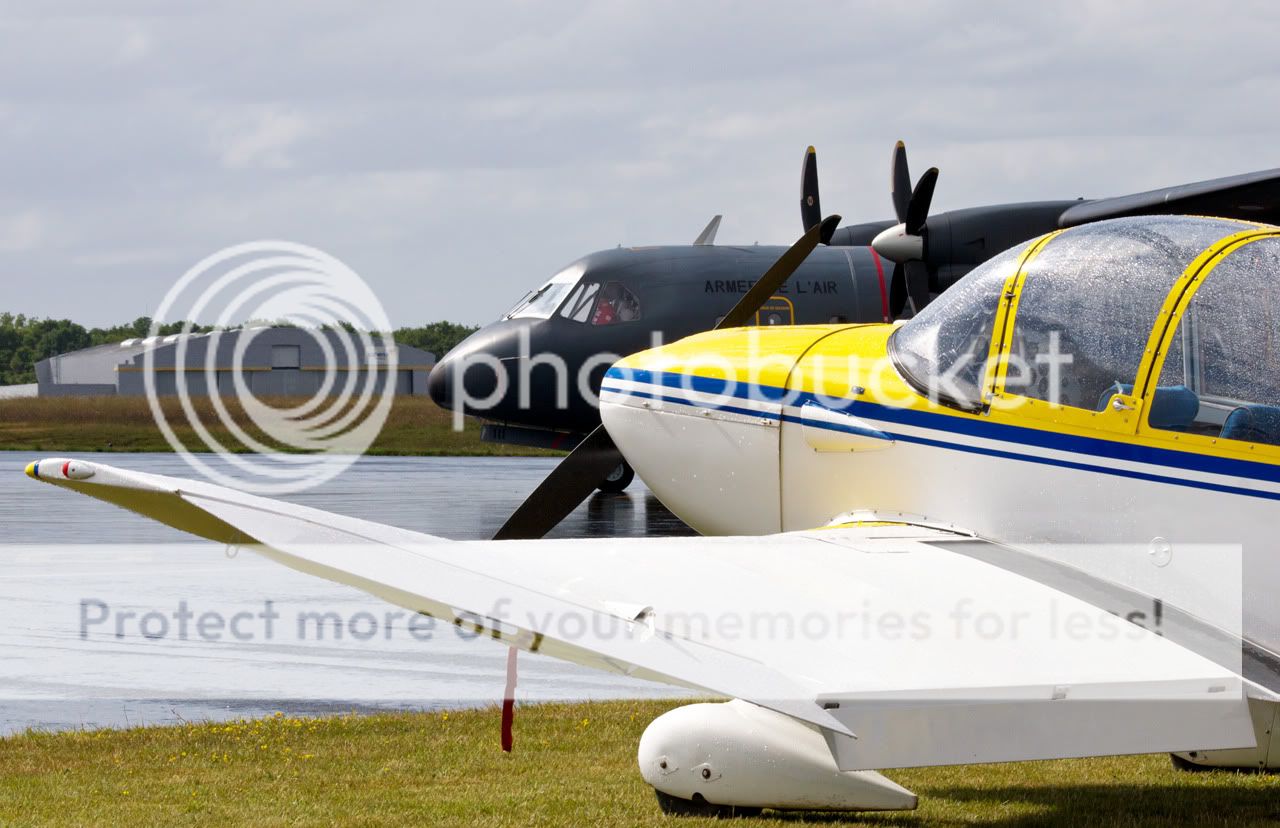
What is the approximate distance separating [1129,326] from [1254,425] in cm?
63

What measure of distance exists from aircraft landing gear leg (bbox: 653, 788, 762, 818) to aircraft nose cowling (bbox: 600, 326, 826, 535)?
4.56ft

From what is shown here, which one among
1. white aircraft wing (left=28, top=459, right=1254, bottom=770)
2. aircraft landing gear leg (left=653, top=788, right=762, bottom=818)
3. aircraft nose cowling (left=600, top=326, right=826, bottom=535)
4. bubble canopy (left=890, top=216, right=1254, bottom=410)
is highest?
bubble canopy (left=890, top=216, right=1254, bottom=410)

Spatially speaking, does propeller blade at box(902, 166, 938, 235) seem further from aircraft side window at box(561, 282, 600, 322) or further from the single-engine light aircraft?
the single-engine light aircraft

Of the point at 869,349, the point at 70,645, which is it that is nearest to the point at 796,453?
the point at 869,349

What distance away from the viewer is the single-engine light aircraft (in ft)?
14.9

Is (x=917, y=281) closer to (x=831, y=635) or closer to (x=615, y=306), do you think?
(x=615, y=306)

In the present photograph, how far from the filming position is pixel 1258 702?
5051 mm

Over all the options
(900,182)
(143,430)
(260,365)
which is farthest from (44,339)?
(900,182)

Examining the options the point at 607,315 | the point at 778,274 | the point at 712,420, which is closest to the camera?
the point at 712,420

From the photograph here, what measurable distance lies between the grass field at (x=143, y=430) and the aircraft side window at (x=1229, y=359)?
106 ft

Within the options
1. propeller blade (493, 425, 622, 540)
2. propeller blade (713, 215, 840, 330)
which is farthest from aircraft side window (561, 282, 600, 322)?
propeller blade (493, 425, 622, 540)

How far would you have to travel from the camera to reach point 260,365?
90.8 m

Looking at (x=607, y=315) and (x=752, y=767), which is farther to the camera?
(x=607, y=315)

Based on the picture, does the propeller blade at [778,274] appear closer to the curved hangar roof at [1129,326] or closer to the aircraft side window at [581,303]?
the curved hangar roof at [1129,326]
